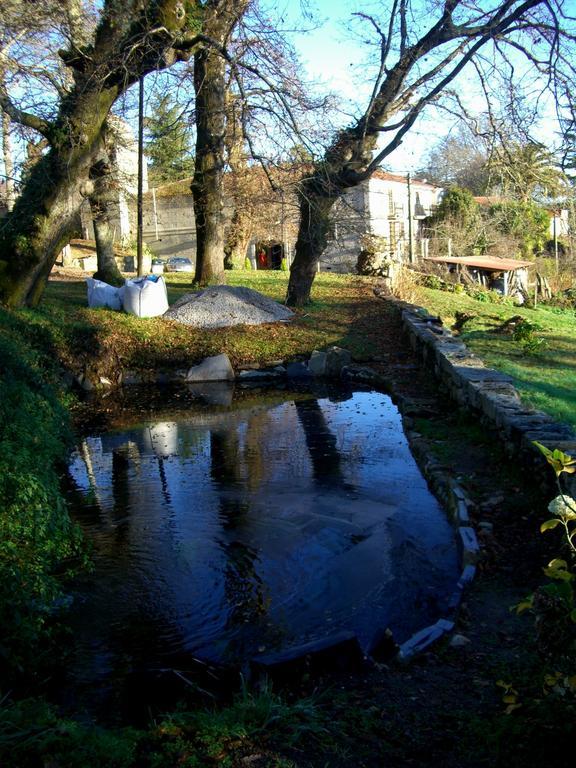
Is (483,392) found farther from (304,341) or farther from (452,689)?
(304,341)

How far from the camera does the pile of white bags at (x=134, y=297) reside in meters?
15.7

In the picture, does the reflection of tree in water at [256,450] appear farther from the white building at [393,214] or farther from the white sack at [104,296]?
the white building at [393,214]

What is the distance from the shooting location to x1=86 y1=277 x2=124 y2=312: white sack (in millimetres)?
15984

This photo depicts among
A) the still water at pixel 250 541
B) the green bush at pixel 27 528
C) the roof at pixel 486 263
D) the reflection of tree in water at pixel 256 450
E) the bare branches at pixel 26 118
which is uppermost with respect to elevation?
the bare branches at pixel 26 118

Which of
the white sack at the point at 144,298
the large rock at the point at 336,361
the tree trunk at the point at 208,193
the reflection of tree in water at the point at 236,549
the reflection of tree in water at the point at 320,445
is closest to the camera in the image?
the reflection of tree in water at the point at 236,549

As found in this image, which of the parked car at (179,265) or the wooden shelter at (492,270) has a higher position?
the parked car at (179,265)

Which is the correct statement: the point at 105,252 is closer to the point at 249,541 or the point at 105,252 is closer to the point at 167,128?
the point at 167,128

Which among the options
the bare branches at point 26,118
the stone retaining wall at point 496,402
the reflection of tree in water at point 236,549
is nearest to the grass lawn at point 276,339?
the stone retaining wall at point 496,402

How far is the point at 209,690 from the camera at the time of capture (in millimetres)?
4070

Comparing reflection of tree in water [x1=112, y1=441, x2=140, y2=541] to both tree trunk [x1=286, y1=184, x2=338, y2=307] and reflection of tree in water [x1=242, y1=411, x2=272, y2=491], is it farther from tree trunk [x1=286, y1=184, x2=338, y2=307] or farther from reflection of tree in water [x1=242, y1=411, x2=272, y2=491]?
tree trunk [x1=286, y1=184, x2=338, y2=307]

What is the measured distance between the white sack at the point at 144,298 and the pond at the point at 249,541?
5.63 metres

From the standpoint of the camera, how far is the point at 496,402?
7.72 m

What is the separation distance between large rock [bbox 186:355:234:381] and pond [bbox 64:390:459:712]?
3421mm

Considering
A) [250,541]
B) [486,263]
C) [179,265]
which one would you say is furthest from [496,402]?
[179,265]
